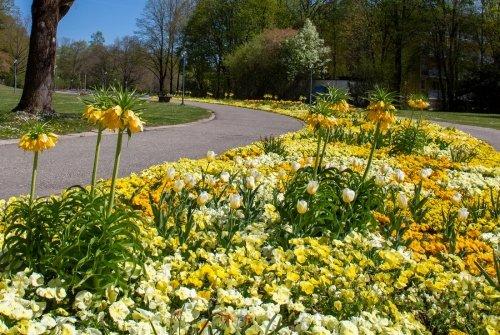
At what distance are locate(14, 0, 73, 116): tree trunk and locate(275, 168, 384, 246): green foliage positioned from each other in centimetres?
1242

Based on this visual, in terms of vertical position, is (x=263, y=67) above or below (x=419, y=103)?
above

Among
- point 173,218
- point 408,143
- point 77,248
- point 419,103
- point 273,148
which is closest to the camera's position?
point 77,248

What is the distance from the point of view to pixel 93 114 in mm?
2777

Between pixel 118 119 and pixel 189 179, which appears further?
pixel 189 179

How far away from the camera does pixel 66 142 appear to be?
11.2 metres

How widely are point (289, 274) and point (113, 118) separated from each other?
1.29 m

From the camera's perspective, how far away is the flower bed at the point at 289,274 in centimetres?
243

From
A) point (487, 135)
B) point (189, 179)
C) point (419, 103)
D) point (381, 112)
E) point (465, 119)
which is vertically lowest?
point (189, 179)

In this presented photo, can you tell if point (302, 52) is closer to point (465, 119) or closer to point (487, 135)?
point (465, 119)

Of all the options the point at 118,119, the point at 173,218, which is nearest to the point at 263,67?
the point at 173,218

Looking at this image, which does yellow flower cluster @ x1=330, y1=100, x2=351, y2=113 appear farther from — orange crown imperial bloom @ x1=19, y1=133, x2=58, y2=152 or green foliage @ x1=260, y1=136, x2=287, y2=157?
green foliage @ x1=260, y1=136, x2=287, y2=157

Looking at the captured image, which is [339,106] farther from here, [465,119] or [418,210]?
[465,119]

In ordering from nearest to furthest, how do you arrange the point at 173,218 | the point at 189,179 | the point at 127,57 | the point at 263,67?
the point at 173,218, the point at 189,179, the point at 263,67, the point at 127,57

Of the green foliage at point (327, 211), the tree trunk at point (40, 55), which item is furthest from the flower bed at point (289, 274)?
the tree trunk at point (40, 55)
